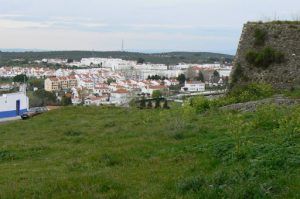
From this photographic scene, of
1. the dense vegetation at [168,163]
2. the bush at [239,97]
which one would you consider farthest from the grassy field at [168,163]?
the bush at [239,97]

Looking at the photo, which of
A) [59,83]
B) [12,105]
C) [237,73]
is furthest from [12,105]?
[59,83]

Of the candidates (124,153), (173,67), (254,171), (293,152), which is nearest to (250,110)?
(124,153)

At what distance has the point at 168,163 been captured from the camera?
24.2 feet

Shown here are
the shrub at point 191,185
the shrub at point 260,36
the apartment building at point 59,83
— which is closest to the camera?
the shrub at point 191,185

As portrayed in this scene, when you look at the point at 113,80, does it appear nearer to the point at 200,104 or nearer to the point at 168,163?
the point at 200,104

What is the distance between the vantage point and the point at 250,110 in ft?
42.8

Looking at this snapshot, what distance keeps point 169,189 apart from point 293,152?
198 centimetres

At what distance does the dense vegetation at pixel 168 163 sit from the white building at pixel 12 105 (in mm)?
21198

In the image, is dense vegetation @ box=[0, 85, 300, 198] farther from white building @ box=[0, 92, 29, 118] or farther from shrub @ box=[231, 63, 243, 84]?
white building @ box=[0, 92, 29, 118]

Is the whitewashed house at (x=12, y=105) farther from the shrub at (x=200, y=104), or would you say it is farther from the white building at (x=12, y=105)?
the shrub at (x=200, y=104)

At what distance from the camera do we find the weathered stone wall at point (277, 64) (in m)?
18.6

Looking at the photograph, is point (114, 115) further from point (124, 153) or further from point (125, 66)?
point (125, 66)

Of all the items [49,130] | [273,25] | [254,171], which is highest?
[273,25]

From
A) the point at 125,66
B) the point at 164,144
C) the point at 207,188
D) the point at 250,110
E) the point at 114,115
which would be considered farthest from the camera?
the point at 125,66
